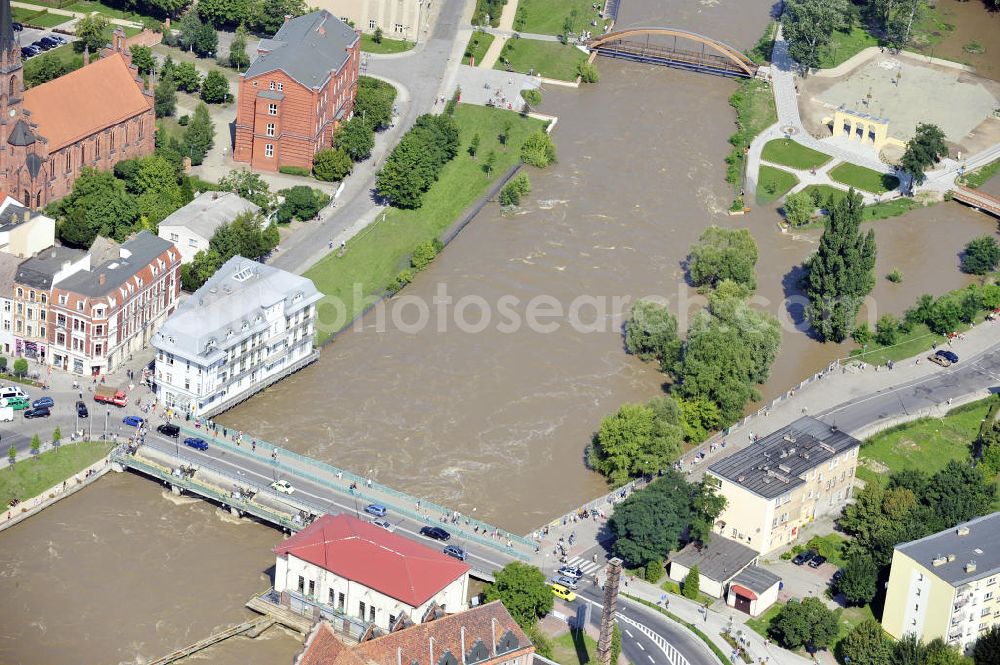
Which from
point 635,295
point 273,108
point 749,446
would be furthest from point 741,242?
point 273,108

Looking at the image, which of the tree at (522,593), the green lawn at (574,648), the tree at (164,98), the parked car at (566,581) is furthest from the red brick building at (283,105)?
the green lawn at (574,648)

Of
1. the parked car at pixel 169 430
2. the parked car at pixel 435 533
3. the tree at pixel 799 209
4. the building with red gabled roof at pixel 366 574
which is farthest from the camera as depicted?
the tree at pixel 799 209

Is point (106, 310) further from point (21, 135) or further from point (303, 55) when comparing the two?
point (303, 55)

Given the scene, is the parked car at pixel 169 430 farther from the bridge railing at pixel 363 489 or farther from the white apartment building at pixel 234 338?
the white apartment building at pixel 234 338

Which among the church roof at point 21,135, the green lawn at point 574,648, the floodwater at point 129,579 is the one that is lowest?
the floodwater at point 129,579

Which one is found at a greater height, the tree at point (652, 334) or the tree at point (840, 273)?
the tree at point (840, 273)

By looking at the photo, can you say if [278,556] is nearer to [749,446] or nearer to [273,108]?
[749,446]
